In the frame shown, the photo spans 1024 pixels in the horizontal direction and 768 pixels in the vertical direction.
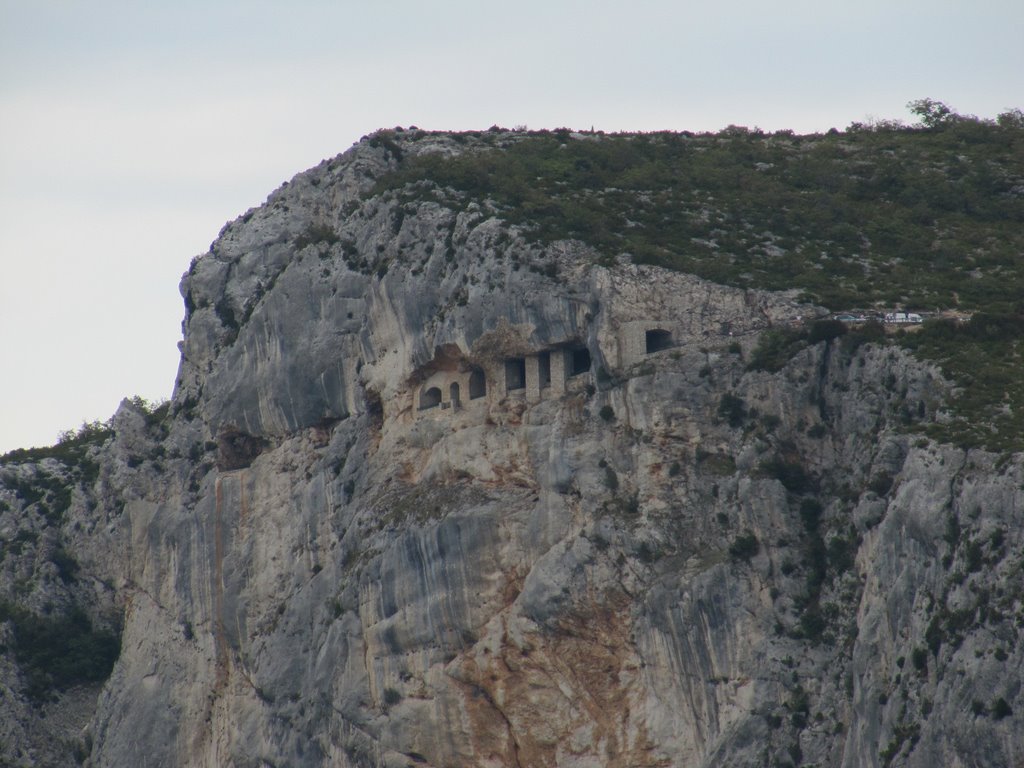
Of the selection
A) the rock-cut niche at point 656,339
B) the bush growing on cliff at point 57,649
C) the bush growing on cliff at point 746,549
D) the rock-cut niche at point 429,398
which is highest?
the rock-cut niche at point 656,339

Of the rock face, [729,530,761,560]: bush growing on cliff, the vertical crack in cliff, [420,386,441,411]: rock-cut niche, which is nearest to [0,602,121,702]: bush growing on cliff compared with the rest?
the rock face

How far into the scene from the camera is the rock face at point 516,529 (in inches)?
3206

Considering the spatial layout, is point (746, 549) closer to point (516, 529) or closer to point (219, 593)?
point (516, 529)

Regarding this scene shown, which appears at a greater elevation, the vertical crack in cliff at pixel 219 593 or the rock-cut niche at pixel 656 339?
the rock-cut niche at pixel 656 339

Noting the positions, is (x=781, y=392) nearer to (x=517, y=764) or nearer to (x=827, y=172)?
(x=517, y=764)

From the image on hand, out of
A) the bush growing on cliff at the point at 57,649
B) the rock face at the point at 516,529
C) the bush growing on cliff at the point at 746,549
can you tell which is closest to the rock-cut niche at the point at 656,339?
the rock face at the point at 516,529

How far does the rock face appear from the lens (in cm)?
8144

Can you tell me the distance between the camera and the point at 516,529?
9256 cm

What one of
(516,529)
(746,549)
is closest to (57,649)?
(516,529)

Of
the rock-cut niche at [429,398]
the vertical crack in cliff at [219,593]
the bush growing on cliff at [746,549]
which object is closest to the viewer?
the bush growing on cliff at [746,549]

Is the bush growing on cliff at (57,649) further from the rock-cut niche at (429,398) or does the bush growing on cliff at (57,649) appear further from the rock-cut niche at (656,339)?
the rock-cut niche at (656,339)

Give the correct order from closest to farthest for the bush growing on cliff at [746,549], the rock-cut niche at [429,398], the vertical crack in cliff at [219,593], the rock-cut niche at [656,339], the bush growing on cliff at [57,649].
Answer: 1. the bush growing on cliff at [746,549]
2. the rock-cut niche at [656,339]
3. the rock-cut niche at [429,398]
4. the vertical crack in cliff at [219,593]
5. the bush growing on cliff at [57,649]

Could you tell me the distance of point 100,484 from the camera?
11331 centimetres

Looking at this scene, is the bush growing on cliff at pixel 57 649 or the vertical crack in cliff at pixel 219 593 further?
the bush growing on cliff at pixel 57 649
